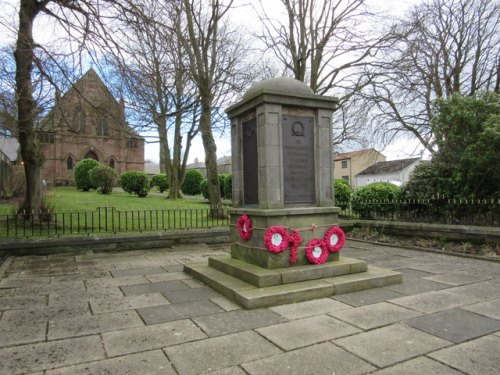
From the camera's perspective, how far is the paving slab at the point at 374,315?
13.7ft

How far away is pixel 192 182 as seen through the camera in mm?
31875

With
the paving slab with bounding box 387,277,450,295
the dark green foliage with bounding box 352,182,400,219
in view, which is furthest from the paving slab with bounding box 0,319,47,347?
the dark green foliage with bounding box 352,182,400,219

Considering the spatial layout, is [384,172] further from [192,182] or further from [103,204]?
[103,204]

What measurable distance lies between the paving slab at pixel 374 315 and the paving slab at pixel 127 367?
212 cm

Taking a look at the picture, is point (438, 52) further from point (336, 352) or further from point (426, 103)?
point (336, 352)

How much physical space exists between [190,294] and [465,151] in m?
8.36

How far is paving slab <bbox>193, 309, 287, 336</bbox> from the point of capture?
4.08 m

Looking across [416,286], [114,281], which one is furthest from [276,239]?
[114,281]

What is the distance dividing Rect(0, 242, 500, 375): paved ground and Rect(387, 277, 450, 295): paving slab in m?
0.02

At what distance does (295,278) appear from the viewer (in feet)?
18.4

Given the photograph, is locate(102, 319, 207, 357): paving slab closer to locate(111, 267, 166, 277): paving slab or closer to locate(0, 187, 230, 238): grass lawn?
locate(111, 267, 166, 277): paving slab

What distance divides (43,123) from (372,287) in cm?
1101

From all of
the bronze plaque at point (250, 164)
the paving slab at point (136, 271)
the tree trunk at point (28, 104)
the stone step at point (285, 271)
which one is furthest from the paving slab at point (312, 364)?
the tree trunk at point (28, 104)

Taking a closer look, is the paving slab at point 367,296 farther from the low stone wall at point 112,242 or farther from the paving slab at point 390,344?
the low stone wall at point 112,242
